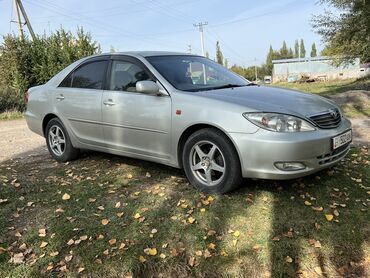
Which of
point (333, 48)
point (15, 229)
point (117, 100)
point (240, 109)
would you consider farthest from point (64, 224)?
point (333, 48)

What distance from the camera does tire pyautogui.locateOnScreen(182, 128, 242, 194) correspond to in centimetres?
416

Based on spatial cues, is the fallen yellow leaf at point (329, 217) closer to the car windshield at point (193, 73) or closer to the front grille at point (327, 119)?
the front grille at point (327, 119)

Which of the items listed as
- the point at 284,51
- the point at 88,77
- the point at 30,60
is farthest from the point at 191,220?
the point at 284,51

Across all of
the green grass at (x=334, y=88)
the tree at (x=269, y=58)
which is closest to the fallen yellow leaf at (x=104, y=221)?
the green grass at (x=334, y=88)

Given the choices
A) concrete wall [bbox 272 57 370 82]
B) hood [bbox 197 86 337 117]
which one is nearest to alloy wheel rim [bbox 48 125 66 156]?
hood [bbox 197 86 337 117]

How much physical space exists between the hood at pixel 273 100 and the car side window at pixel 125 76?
3.09ft

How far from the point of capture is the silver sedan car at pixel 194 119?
3.97 meters

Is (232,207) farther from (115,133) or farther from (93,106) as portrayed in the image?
(93,106)

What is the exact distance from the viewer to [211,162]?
4371mm

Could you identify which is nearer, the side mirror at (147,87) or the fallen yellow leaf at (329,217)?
the fallen yellow leaf at (329,217)

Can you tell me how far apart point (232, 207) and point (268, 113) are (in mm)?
1001

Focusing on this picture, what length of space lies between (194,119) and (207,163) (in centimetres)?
49

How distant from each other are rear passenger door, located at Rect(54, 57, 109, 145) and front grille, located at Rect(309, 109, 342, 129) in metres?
2.72

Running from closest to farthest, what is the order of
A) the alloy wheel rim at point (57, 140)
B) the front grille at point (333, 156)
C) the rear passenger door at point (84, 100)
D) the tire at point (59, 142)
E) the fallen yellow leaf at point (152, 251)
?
1. the fallen yellow leaf at point (152, 251)
2. the front grille at point (333, 156)
3. the rear passenger door at point (84, 100)
4. the tire at point (59, 142)
5. the alloy wheel rim at point (57, 140)
